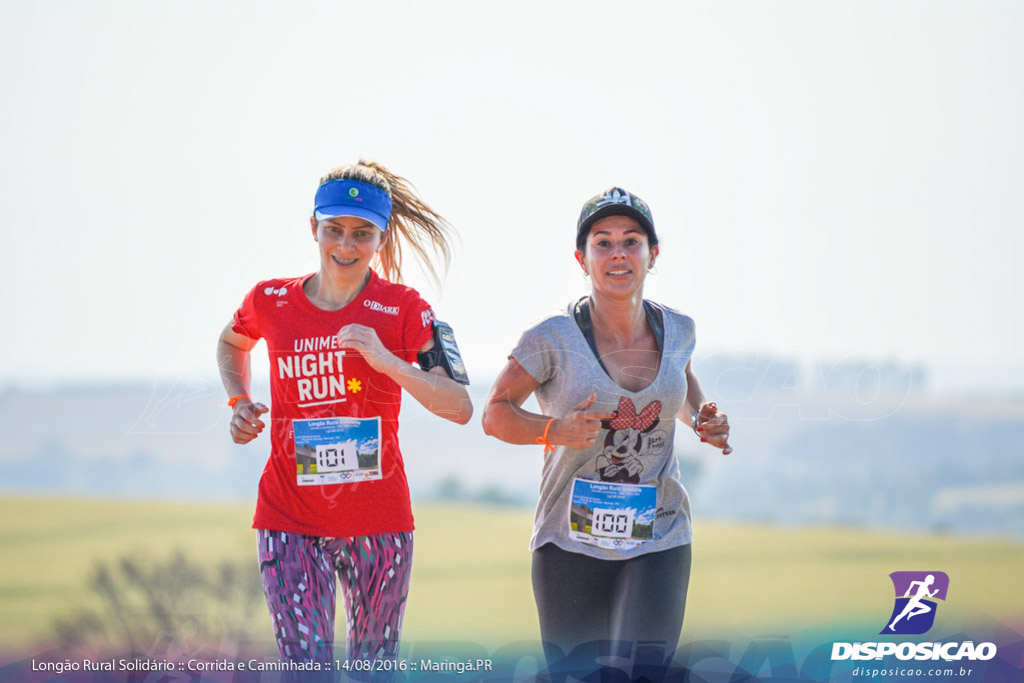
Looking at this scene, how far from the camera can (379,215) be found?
313 centimetres

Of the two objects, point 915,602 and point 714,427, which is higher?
point 714,427

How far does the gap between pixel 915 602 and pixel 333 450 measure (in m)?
2.39

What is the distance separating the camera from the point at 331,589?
2959mm

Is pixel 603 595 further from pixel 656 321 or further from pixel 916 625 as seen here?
pixel 916 625

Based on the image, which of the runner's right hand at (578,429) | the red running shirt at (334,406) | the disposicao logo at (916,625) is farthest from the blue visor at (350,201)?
the disposicao logo at (916,625)

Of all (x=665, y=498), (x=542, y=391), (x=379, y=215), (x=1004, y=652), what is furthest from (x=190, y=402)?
(x=1004, y=652)

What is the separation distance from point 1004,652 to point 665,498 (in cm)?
177

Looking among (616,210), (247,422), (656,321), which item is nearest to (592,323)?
(656,321)

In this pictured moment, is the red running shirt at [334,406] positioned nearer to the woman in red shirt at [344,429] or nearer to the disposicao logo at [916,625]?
the woman in red shirt at [344,429]

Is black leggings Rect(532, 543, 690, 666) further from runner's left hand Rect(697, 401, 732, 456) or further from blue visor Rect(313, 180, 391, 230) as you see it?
blue visor Rect(313, 180, 391, 230)

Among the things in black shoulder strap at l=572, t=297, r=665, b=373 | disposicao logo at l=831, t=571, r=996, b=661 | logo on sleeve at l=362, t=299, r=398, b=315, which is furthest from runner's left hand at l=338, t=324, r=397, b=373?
disposicao logo at l=831, t=571, r=996, b=661

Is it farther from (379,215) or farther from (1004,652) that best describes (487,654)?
(1004,652)

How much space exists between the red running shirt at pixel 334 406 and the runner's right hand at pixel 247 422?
6cm

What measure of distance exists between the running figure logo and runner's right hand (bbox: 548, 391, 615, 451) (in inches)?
67.0
